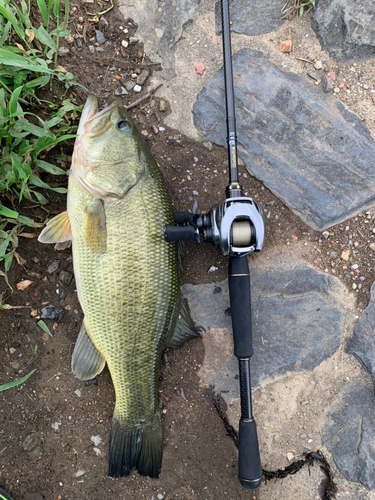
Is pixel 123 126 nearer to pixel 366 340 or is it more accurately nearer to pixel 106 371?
pixel 106 371

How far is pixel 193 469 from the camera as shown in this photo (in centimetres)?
281

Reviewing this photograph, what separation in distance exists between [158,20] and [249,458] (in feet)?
10.6

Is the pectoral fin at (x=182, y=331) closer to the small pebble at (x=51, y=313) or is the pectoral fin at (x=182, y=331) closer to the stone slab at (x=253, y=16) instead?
the small pebble at (x=51, y=313)

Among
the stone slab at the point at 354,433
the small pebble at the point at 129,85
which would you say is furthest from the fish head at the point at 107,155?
the stone slab at the point at 354,433

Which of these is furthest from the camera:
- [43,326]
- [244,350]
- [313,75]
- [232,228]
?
[313,75]

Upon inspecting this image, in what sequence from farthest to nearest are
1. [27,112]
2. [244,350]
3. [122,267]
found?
[27,112] < [244,350] < [122,267]

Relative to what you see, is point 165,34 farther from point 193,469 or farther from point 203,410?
point 193,469

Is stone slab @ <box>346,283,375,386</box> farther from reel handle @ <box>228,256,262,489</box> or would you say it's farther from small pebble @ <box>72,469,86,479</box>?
small pebble @ <box>72,469,86,479</box>

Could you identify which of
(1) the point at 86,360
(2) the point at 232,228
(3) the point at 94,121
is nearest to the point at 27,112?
(3) the point at 94,121

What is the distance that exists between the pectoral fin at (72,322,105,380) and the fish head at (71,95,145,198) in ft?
3.32

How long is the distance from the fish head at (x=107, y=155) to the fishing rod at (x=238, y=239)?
432 millimetres

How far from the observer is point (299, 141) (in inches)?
113

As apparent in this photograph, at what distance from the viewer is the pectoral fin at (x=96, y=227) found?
7.87 feet

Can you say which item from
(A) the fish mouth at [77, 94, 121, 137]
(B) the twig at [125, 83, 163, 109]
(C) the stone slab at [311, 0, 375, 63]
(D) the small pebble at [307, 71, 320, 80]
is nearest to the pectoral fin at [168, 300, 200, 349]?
(A) the fish mouth at [77, 94, 121, 137]
